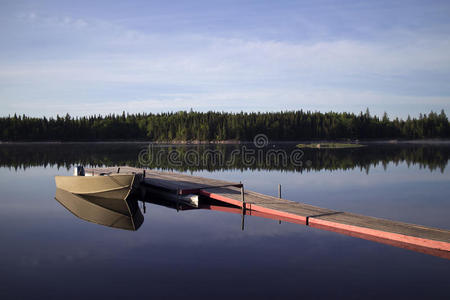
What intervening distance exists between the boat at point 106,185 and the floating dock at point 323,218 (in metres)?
3.15

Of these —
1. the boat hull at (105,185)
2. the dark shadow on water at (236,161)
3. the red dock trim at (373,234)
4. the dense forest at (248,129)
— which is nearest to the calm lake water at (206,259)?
the red dock trim at (373,234)

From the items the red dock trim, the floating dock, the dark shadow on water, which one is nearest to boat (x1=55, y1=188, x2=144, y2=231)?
the floating dock

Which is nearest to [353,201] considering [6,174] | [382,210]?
[382,210]

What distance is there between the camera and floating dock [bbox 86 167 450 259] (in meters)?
14.9

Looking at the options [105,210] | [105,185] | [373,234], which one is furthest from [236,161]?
[373,234]

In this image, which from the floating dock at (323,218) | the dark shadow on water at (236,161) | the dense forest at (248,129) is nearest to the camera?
the floating dock at (323,218)

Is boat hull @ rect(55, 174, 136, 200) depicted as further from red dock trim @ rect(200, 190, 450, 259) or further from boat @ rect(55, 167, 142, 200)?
red dock trim @ rect(200, 190, 450, 259)

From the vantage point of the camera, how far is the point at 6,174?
4641 centimetres

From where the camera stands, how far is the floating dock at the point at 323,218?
1485 centimetres

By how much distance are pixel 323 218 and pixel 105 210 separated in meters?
13.4

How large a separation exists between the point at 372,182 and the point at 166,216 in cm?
2317

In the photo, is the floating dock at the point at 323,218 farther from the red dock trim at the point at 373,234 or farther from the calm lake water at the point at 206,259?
the calm lake water at the point at 206,259

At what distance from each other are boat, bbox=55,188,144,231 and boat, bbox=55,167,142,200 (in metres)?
0.52

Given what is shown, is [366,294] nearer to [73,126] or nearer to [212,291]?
[212,291]
